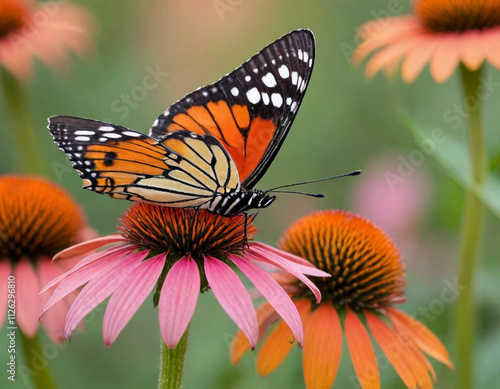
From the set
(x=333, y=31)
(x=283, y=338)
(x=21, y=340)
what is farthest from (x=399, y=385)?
(x=333, y=31)

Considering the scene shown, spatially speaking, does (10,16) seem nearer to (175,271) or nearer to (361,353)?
(175,271)

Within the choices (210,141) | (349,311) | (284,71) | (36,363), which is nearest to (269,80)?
(284,71)

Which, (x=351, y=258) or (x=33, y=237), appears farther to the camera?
(x=33, y=237)

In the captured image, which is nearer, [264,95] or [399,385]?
[264,95]

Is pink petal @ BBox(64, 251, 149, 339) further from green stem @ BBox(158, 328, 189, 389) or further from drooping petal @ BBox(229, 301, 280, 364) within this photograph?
drooping petal @ BBox(229, 301, 280, 364)

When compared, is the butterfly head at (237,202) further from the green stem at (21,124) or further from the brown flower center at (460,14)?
the green stem at (21,124)

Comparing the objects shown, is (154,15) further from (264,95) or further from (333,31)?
(264,95)
